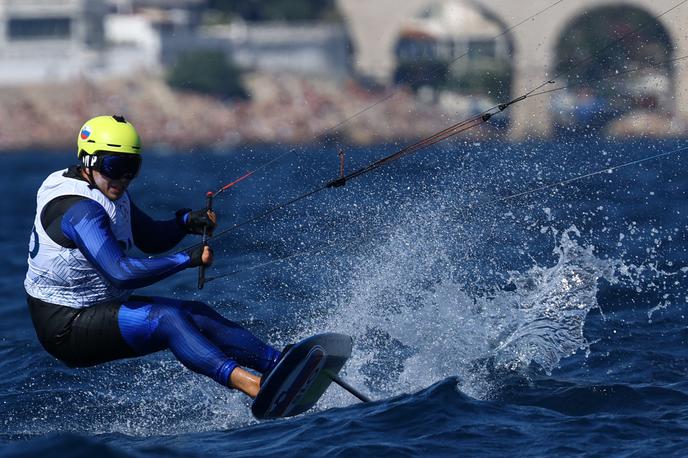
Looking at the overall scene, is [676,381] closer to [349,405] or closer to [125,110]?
[349,405]

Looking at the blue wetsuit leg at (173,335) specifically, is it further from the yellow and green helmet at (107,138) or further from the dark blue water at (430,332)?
the yellow and green helmet at (107,138)

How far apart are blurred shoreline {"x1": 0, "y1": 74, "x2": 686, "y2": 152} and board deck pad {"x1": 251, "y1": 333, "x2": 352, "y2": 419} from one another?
5845 cm

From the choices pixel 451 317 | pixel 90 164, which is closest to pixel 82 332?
pixel 90 164

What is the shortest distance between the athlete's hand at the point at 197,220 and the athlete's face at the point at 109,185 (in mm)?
610

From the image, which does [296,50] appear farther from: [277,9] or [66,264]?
[66,264]

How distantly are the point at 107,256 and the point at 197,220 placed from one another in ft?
3.11

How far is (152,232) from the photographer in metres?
7.52

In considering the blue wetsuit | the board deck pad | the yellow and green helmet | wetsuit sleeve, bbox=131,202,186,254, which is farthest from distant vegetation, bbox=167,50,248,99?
the board deck pad

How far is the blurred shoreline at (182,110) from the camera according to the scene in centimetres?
6706

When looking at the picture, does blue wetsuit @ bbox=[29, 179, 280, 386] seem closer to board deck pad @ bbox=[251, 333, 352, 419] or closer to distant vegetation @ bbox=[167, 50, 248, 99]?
board deck pad @ bbox=[251, 333, 352, 419]

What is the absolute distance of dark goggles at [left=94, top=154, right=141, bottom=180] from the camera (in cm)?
676

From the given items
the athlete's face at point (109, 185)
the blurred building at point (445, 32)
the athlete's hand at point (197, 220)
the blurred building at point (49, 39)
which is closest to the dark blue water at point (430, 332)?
the athlete's hand at point (197, 220)

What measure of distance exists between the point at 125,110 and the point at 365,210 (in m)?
58.6

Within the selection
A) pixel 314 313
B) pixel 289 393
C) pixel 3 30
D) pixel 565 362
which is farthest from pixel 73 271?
pixel 3 30
